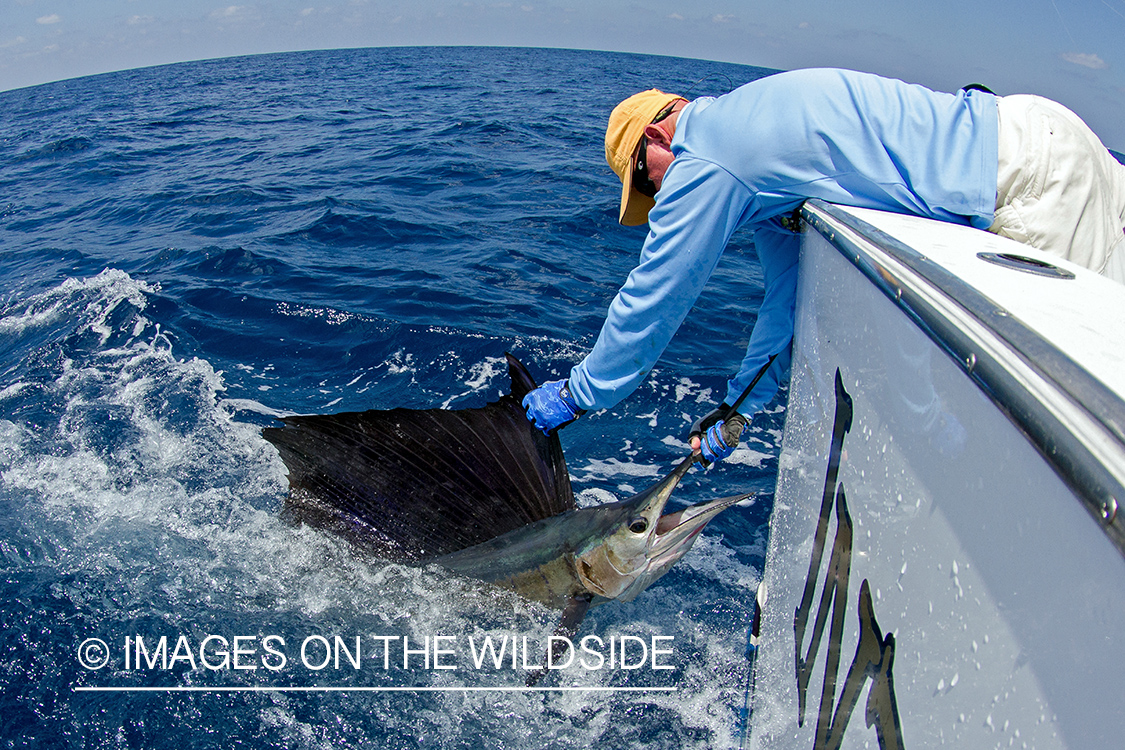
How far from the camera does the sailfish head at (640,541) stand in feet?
6.36

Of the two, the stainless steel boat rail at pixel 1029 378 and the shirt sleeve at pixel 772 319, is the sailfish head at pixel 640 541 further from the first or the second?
the stainless steel boat rail at pixel 1029 378

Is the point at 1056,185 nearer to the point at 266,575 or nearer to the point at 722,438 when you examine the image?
the point at 722,438

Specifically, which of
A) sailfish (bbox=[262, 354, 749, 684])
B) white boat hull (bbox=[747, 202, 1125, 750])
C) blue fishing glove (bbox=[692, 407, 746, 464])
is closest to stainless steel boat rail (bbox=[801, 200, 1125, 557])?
white boat hull (bbox=[747, 202, 1125, 750])

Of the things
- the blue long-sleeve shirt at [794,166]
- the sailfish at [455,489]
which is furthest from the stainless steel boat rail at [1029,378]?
the sailfish at [455,489]

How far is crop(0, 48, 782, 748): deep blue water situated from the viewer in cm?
208

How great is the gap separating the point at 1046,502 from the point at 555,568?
5.35ft

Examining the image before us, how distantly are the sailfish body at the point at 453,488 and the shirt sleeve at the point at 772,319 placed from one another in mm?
714

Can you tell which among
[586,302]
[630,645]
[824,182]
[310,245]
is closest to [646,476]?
[630,645]

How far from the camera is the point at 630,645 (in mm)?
2363

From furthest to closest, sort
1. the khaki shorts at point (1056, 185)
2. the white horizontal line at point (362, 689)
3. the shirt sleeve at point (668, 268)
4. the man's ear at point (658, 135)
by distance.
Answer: the white horizontal line at point (362, 689) < the man's ear at point (658, 135) < the shirt sleeve at point (668, 268) < the khaki shorts at point (1056, 185)

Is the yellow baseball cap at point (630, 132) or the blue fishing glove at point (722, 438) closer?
the yellow baseball cap at point (630, 132)

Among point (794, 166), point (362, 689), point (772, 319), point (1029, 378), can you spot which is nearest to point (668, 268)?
point (794, 166)

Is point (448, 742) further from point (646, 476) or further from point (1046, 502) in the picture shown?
point (1046, 502)

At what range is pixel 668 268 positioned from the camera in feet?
5.64
